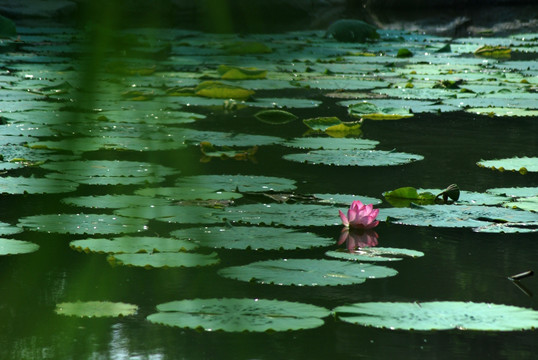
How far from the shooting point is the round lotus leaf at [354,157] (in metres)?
2.93

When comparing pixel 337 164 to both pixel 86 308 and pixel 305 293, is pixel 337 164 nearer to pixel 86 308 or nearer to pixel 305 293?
pixel 305 293

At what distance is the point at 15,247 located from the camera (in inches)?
72.1

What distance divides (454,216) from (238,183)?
64 cm

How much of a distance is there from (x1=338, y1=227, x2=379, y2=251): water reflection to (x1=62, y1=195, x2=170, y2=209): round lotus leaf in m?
0.45

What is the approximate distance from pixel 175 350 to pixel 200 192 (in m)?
1.13

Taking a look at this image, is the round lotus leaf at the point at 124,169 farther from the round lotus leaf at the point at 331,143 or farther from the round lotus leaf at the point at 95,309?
the round lotus leaf at the point at 95,309

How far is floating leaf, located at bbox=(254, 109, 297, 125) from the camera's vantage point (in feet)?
13.0

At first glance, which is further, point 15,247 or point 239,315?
point 15,247

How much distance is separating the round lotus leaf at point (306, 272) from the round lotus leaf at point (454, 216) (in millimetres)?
423

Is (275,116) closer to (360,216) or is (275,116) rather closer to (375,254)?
(360,216)

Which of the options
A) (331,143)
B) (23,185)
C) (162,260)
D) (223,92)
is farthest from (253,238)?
(223,92)

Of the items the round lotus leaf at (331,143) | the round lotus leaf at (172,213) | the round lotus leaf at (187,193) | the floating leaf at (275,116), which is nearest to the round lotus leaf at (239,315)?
the round lotus leaf at (172,213)

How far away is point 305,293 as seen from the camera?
5.40 feet

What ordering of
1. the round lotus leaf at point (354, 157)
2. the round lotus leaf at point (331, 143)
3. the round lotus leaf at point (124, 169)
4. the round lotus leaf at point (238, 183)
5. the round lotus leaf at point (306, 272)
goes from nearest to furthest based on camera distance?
1. the round lotus leaf at point (306, 272)
2. the round lotus leaf at point (238, 183)
3. the round lotus leaf at point (124, 169)
4. the round lotus leaf at point (354, 157)
5. the round lotus leaf at point (331, 143)
